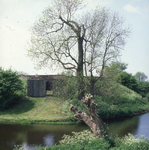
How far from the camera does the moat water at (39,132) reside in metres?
9.39

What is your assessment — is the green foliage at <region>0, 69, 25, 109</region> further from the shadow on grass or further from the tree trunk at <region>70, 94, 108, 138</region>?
the tree trunk at <region>70, 94, 108, 138</region>

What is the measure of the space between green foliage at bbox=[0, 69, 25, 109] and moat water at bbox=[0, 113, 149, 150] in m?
5.05

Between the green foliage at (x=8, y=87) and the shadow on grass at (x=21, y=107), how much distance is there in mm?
472

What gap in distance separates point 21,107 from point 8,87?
8.71 ft


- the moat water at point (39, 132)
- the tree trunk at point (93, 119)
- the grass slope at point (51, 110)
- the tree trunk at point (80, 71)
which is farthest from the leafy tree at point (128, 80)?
the tree trunk at point (93, 119)

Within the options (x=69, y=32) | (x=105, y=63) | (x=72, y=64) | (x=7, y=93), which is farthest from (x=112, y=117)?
(x=7, y=93)

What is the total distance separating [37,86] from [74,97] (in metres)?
5.59

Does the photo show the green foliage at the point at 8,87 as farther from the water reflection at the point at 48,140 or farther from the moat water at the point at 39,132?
the water reflection at the point at 48,140

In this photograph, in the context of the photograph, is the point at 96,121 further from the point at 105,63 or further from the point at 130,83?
the point at 130,83

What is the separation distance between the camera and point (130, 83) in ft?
94.5

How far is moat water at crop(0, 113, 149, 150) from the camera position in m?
9.39

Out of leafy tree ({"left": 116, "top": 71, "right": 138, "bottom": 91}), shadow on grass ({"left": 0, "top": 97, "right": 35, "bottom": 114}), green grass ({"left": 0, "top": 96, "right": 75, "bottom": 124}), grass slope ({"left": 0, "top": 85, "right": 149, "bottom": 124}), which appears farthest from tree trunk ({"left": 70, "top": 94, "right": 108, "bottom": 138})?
leafy tree ({"left": 116, "top": 71, "right": 138, "bottom": 91})

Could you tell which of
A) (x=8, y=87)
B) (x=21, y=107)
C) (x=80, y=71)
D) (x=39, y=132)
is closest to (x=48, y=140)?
(x=39, y=132)

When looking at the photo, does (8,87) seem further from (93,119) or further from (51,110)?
(93,119)
